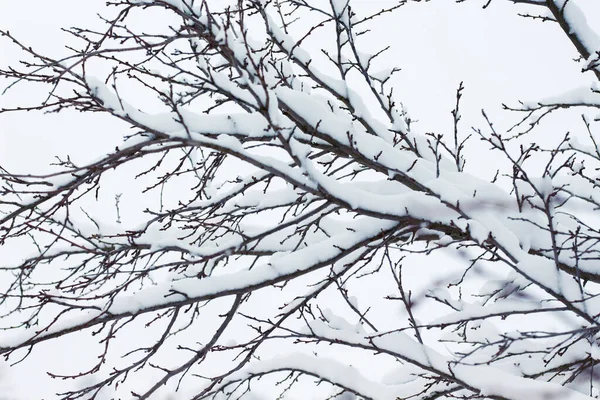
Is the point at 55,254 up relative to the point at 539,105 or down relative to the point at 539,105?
down

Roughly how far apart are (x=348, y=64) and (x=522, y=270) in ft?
9.15

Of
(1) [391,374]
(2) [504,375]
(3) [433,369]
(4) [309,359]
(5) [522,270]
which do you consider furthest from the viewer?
(1) [391,374]

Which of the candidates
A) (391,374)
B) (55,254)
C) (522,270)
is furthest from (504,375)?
(55,254)

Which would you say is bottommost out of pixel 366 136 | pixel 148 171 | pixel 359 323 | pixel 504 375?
pixel 504 375

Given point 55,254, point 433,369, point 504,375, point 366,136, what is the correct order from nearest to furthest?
1. point 504,375
2. point 433,369
3. point 366,136
4. point 55,254

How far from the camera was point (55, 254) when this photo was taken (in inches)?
193

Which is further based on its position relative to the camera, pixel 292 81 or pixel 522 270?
pixel 292 81

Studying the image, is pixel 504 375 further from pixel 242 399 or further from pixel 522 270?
pixel 242 399

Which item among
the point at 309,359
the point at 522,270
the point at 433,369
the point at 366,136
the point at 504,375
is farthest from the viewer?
the point at 309,359

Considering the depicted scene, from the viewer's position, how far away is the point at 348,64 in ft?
14.8

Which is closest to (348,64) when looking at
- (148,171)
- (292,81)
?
(292,81)

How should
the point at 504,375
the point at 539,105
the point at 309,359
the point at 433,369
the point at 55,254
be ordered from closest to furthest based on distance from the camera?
the point at 504,375
the point at 433,369
the point at 309,359
the point at 539,105
the point at 55,254

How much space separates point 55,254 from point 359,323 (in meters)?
3.12

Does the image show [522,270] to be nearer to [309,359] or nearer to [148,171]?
[309,359]
